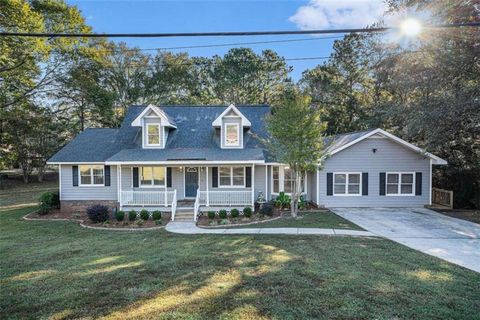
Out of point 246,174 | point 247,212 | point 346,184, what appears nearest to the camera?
point 247,212

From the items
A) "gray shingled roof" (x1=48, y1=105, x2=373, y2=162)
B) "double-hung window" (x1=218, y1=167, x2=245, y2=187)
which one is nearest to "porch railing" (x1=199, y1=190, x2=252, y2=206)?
"double-hung window" (x1=218, y1=167, x2=245, y2=187)

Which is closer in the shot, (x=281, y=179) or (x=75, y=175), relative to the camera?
(x=75, y=175)

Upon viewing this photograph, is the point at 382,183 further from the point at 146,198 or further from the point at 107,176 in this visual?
the point at 107,176

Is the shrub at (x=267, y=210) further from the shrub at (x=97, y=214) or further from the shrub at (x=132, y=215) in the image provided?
the shrub at (x=97, y=214)

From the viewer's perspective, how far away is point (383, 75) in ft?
84.9

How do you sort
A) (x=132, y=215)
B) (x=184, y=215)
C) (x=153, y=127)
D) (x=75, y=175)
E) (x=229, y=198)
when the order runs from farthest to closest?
(x=153, y=127), (x=75, y=175), (x=229, y=198), (x=184, y=215), (x=132, y=215)

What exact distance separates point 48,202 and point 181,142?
8223 millimetres

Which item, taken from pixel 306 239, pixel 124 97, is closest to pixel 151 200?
pixel 306 239

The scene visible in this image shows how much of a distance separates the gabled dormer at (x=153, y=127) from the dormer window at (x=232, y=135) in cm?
360

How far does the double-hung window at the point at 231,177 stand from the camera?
1689 centimetres

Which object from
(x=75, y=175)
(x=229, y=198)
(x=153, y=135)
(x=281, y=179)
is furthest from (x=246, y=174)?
(x=75, y=175)

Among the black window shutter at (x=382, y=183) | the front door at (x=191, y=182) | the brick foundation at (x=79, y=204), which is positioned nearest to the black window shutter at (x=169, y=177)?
the front door at (x=191, y=182)

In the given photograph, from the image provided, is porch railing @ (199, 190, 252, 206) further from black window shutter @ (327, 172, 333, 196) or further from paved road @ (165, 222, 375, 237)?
black window shutter @ (327, 172, 333, 196)

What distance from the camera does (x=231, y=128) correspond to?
17.7 meters
